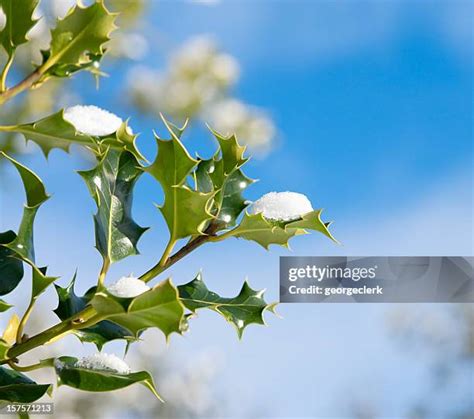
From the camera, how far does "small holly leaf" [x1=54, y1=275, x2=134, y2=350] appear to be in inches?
16.0

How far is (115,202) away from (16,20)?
0.43 ft

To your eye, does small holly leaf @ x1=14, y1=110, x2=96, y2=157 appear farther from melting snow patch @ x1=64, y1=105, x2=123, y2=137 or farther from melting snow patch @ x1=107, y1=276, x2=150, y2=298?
melting snow patch @ x1=107, y1=276, x2=150, y2=298

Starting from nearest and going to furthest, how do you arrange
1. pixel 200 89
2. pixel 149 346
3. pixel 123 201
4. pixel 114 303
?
pixel 114 303 < pixel 123 201 < pixel 200 89 < pixel 149 346

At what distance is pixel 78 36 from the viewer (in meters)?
0.48

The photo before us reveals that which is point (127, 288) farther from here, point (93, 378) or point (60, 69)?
point (60, 69)

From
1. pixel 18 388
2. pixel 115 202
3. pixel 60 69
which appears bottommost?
pixel 18 388

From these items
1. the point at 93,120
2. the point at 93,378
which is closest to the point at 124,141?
the point at 93,120

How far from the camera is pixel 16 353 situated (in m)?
0.39

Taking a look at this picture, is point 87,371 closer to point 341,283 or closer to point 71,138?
point 71,138

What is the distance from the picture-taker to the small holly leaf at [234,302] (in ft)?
1.38

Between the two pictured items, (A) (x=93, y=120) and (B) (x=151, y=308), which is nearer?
(B) (x=151, y=308)

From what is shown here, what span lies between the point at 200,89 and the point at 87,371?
187 cm

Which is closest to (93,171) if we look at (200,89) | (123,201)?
(123,201)

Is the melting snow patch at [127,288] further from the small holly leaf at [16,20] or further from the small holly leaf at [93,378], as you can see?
the small holly leaf at [16,20]
